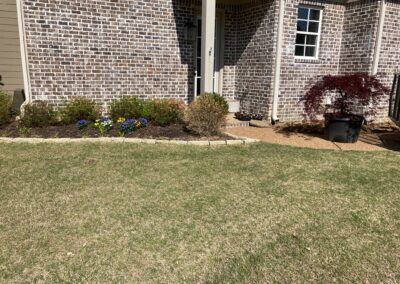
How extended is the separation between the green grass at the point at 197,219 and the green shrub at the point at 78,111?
1973mm

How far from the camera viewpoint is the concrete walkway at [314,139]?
6.76 metres

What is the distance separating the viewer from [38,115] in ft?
23.4

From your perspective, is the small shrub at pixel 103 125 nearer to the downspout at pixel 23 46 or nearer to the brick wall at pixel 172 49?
the brick wall at pixel 172 49

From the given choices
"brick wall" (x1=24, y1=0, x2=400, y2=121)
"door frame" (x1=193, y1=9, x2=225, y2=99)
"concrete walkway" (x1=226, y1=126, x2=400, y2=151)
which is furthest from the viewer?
"door frame" (x1=193, y1=9, x2=225, y2=99)

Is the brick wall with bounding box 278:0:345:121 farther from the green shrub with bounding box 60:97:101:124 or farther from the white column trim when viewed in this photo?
the green shrub with bounding box 60:97:101:124

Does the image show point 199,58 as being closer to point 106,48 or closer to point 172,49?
point 172,49

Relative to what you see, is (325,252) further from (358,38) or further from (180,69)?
(358,38)

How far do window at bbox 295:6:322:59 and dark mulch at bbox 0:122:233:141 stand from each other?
13.2 ft

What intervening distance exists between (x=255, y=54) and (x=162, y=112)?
11.4ft

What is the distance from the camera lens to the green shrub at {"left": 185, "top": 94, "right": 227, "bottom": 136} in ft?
22.3

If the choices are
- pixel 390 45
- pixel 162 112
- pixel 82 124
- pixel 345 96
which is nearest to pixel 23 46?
pixel 82 124

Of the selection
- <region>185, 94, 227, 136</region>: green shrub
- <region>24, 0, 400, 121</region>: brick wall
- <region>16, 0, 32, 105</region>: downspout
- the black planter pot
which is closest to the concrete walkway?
the black planter pot

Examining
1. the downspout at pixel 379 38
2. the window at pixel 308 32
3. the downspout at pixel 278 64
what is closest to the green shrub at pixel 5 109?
the downspout at pixel 278 64

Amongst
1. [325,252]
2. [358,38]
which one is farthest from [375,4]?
[325,252]
